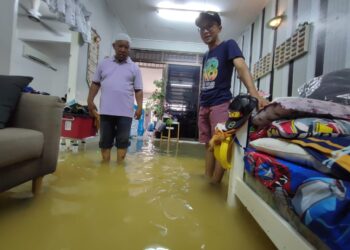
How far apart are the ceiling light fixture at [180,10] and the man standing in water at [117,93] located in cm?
242

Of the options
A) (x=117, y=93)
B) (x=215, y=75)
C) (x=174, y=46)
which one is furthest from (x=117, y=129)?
(x=174, y=46)

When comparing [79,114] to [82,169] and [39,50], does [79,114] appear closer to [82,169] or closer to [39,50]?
[82,169]

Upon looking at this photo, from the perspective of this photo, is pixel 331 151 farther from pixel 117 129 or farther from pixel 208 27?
pixel 117 129

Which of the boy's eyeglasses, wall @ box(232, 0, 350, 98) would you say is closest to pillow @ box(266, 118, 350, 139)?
the boy's eyeglasses

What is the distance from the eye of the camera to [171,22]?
5000mm

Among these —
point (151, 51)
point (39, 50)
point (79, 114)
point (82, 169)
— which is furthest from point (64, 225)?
point (151, 51)

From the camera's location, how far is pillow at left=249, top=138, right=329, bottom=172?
59 centimetres

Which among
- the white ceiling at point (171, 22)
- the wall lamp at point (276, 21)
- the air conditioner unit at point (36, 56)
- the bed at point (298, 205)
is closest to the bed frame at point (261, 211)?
the bed at point (298, 205)

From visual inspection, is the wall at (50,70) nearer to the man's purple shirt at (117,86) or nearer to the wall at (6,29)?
the wall at (6,29)

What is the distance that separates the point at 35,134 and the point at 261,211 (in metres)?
0.99

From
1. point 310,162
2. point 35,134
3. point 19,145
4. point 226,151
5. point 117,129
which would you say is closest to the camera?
point 310,162

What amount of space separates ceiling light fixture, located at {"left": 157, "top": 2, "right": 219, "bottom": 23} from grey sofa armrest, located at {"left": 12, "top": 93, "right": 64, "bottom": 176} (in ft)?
11.8

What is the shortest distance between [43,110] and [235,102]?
2.98ft

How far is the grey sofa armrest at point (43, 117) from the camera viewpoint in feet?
3.96
